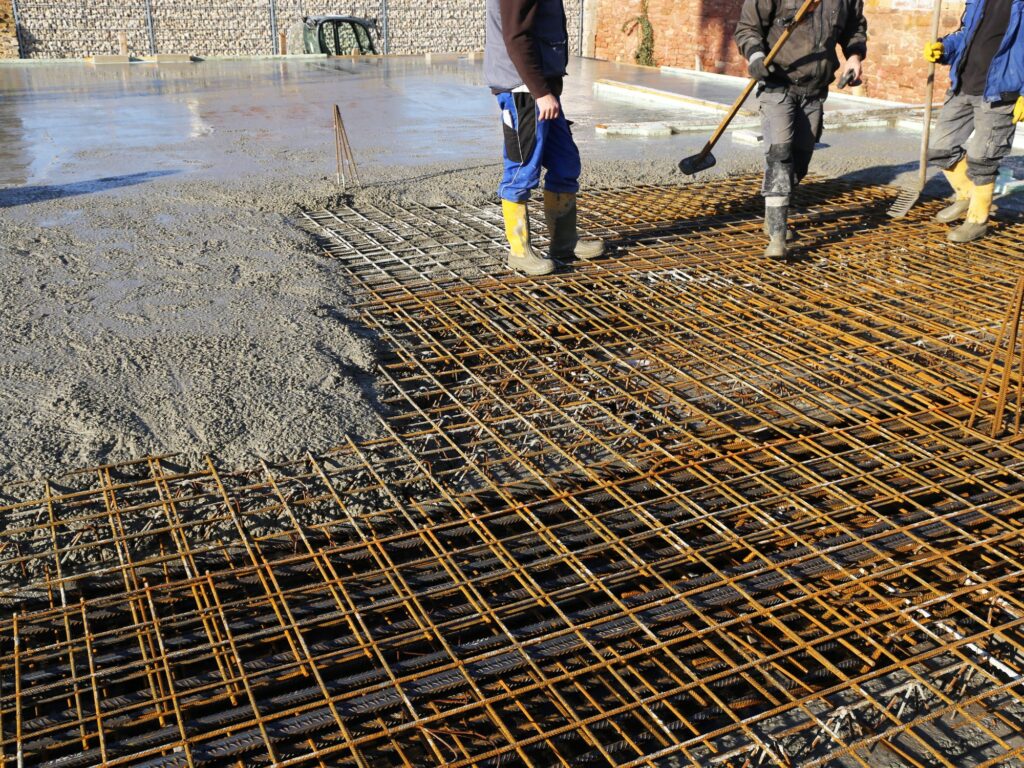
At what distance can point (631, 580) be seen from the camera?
247cm

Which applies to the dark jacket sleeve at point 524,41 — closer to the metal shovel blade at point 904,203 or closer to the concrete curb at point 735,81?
Answer: the metal shovel blade at point 904,203

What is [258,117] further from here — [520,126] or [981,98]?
[981,98]

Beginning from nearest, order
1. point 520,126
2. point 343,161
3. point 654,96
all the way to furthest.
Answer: point 520,126
point 343,161
point 654,96

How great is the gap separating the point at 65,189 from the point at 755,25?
4.85 metres

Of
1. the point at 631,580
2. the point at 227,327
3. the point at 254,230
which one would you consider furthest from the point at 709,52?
the point at 631,580

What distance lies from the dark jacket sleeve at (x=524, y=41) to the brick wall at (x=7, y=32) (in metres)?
23.4

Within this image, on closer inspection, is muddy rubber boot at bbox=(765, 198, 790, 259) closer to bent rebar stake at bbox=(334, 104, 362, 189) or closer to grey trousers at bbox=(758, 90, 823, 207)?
grey trousers at bbox=(758, 90, 823, 207)

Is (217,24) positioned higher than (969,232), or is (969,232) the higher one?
(217,24)

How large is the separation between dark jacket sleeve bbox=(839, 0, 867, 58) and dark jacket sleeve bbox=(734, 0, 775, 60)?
0.44 m

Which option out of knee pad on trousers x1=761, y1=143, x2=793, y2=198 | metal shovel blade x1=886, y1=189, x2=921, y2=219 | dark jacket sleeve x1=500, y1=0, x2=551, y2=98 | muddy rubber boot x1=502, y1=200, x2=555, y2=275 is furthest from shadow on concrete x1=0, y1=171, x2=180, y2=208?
metal shovel blade x1=886, y1=189, x2=921, y2=219

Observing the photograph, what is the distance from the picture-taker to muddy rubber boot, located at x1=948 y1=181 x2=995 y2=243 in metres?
5.18

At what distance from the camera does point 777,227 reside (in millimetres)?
4934

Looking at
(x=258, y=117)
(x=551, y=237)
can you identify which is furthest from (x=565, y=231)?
(x=258, y=117)

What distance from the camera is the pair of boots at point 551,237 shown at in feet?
15.4
